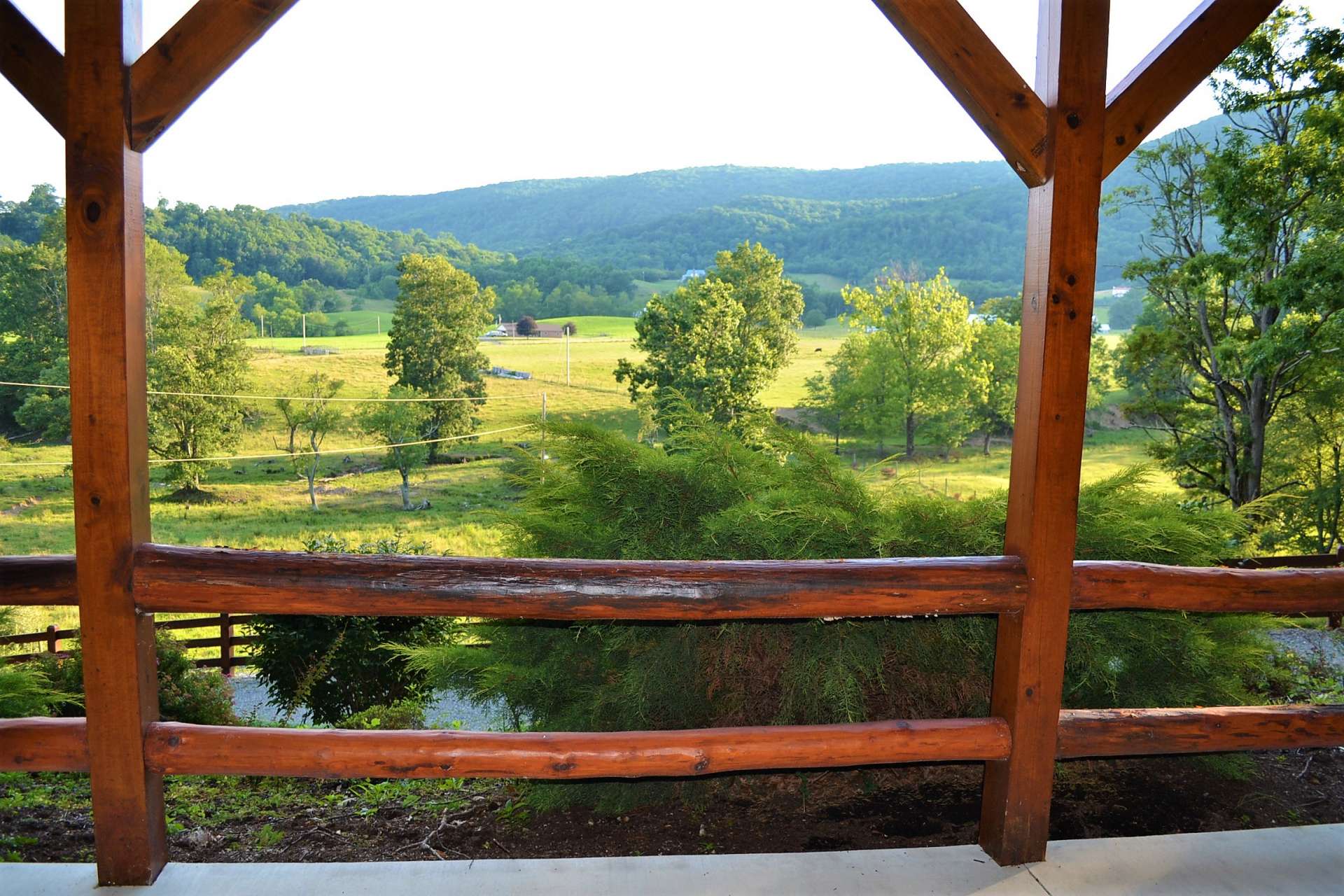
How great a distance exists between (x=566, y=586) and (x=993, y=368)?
37019mm

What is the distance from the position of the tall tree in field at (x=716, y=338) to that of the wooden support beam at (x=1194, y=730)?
99.3 ft

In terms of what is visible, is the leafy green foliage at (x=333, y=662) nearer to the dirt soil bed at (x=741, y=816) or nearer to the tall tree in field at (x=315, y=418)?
the dirt soil bed at (x=741, y=816)

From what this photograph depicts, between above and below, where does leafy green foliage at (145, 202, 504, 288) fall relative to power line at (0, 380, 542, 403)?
above

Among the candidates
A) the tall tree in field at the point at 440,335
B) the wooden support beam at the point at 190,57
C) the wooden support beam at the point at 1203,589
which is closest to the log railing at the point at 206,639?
the wooden support beam at the point at 190,57

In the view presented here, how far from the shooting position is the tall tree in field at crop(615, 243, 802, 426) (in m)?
34.4

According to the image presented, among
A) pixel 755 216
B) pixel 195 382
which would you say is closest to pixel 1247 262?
pixel 755 216

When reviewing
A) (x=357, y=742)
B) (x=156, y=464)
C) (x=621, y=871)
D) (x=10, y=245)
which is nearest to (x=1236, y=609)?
(x=621, y=871)

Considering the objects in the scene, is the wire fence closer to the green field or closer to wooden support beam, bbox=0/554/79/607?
the green field

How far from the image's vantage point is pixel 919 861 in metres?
2.21

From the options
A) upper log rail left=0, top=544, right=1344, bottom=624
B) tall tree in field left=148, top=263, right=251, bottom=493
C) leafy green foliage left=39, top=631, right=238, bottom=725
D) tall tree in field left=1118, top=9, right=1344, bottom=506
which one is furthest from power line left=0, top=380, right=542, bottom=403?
upper log rail left=0, top=544, right=1344, bottom=624

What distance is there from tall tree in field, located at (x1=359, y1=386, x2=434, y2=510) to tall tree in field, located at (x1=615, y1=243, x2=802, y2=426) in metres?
7.98

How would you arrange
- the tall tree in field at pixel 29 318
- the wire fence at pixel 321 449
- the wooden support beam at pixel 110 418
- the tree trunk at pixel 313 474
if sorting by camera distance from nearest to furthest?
1. the wooden support beam at pixel 110 418
2. the tall tree in field at pixel 29 318
3. the wire fence at pixel 321 449
4. the tree trunk at pixel 313 474

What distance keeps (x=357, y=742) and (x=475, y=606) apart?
0.43 metres

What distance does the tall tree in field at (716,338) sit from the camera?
113 ft
